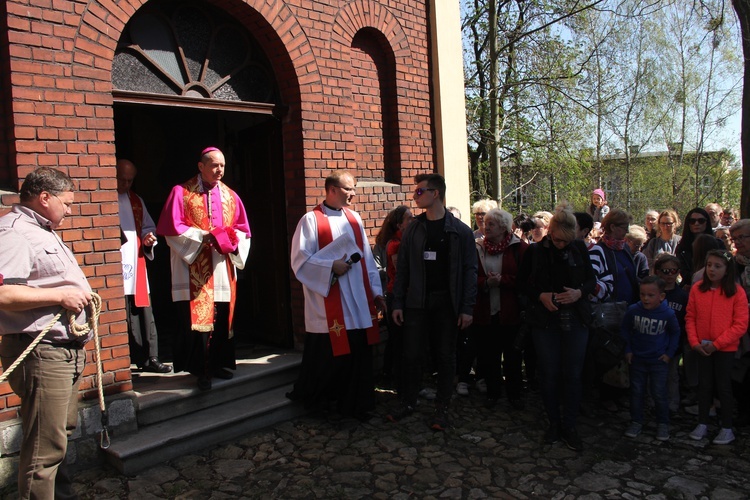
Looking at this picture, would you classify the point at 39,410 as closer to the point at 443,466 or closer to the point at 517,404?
the point at 443,466

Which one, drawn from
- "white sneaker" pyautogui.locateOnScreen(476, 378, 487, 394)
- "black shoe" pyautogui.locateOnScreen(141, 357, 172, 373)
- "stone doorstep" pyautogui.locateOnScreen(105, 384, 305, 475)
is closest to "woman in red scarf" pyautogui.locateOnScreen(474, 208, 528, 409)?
"white sneaker" pyautogui.locateOnScreen(476, 378, 487, 394)

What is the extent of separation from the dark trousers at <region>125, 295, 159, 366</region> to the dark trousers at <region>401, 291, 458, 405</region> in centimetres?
234

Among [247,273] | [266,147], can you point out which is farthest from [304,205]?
[247,273]

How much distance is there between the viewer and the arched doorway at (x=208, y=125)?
520 centimetres

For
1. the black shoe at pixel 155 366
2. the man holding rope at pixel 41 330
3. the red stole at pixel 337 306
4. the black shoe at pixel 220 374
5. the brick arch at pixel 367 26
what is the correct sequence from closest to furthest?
the man holding rope at pixel 41 330 → the red stole at pixel 337 306 → the black shoe at pixel 220 374 → the black shoe at pixel 155 366 → the brick arch at pixel 367 26

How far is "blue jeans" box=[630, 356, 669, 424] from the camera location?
4.70 m

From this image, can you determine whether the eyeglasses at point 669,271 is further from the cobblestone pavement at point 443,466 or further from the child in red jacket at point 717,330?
the cobblestone pavement at point 443,466

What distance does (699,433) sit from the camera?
4.64m

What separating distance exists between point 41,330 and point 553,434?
11.6 ft

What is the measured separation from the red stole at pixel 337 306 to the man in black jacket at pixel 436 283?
33 cm

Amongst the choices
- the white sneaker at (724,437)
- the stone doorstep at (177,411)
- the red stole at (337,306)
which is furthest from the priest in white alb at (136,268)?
the white sneaker at (724,437)

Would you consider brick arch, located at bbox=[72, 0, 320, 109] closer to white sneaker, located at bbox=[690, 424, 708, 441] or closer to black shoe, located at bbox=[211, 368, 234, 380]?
black shoe, located at bbox=[211, 368, 234, 380]

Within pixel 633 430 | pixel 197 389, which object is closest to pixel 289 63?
pixel 197 389

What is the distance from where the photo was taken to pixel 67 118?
14.1 feet
